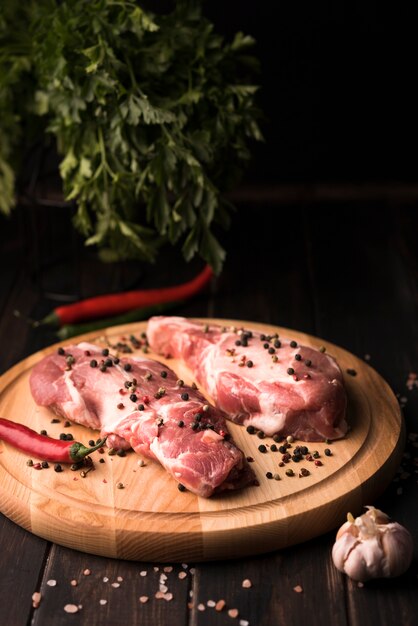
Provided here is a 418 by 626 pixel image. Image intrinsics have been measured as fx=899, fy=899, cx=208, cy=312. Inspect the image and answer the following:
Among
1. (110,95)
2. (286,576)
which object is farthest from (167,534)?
(110,95)

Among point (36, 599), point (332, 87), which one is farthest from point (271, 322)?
point (36, 599)

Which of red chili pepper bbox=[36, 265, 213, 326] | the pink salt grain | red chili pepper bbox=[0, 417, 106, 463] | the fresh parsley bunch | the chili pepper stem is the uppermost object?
the fresh parsley bunch

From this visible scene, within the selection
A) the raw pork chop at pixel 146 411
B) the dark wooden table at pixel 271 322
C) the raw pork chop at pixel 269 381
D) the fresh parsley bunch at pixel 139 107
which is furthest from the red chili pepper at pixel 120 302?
the raw pork chop at pixel 269 381

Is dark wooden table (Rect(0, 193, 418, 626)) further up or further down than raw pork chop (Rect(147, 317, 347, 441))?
further down

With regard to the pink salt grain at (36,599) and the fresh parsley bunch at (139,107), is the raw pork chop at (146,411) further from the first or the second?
the fresh parsley bunch at (139,107)

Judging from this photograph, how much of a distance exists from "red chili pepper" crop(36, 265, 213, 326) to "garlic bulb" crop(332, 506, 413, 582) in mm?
2506

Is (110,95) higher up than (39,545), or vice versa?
(110,95)

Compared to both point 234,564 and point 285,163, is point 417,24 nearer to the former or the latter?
point 285,163

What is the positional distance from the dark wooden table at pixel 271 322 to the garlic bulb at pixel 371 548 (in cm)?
9

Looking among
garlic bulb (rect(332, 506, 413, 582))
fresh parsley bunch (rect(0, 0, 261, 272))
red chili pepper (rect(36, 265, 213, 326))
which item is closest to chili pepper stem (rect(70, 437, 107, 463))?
garlic bulb (rect(332, 506, 413, 582))

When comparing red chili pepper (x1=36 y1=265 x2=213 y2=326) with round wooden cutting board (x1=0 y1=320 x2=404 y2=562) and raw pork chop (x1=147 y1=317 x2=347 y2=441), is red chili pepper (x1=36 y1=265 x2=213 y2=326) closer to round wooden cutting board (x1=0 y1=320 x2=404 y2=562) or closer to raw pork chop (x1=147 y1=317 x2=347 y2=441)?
raw pork chop (x1=147 y1=317 x2=347 y2=441)

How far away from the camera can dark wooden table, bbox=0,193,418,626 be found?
10.7 ft

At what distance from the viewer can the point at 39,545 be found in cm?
362

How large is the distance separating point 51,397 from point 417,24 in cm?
400
